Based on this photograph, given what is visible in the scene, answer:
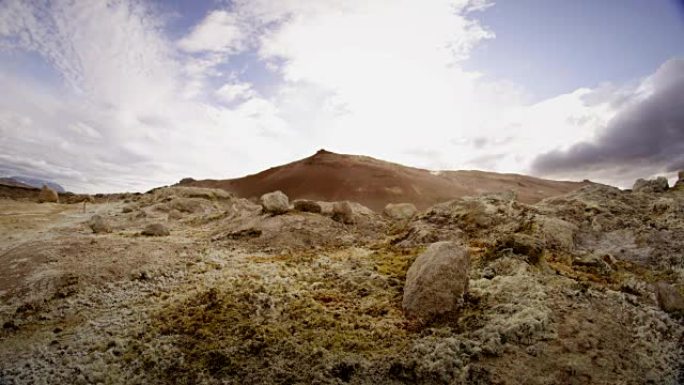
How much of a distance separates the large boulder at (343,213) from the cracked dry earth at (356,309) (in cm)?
368

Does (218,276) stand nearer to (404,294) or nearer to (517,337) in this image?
(404,294)

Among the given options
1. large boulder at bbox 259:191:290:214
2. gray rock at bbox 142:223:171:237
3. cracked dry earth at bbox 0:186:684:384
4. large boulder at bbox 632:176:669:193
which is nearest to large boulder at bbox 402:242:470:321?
cracked dry earth at bbox 0:186:684:384

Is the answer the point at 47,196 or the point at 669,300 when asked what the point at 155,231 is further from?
the point at 47,196

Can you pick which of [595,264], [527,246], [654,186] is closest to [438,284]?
[527,246]

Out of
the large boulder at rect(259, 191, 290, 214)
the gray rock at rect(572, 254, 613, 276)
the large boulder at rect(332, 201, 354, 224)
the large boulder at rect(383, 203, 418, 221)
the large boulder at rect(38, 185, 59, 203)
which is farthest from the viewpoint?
the large boulder at rect(38, 185, 59, 203)

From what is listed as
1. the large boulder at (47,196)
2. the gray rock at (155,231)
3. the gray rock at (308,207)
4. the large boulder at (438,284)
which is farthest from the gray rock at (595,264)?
the large boulder at (47,196)

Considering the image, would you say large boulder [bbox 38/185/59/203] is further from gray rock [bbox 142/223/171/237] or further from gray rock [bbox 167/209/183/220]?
gray rock [bbox 142/223/171/237]

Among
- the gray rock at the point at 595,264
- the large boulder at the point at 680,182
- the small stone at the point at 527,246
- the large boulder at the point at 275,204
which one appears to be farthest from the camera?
the large boulder at the point at 275,204

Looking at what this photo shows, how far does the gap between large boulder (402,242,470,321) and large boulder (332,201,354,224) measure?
9.83m

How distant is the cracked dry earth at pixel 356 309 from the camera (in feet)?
21.2

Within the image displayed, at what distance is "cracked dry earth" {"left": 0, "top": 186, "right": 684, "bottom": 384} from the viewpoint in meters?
6.47

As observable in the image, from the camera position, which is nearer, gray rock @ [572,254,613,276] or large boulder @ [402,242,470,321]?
large boulder @ [402,242,470,321]

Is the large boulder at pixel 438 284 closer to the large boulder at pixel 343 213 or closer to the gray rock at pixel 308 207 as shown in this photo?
the large boulder at pixel 343 213

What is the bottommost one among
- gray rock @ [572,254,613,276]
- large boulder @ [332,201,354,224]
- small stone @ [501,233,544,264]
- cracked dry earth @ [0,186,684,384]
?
cracked dry earth @ [0,186,684,384]
